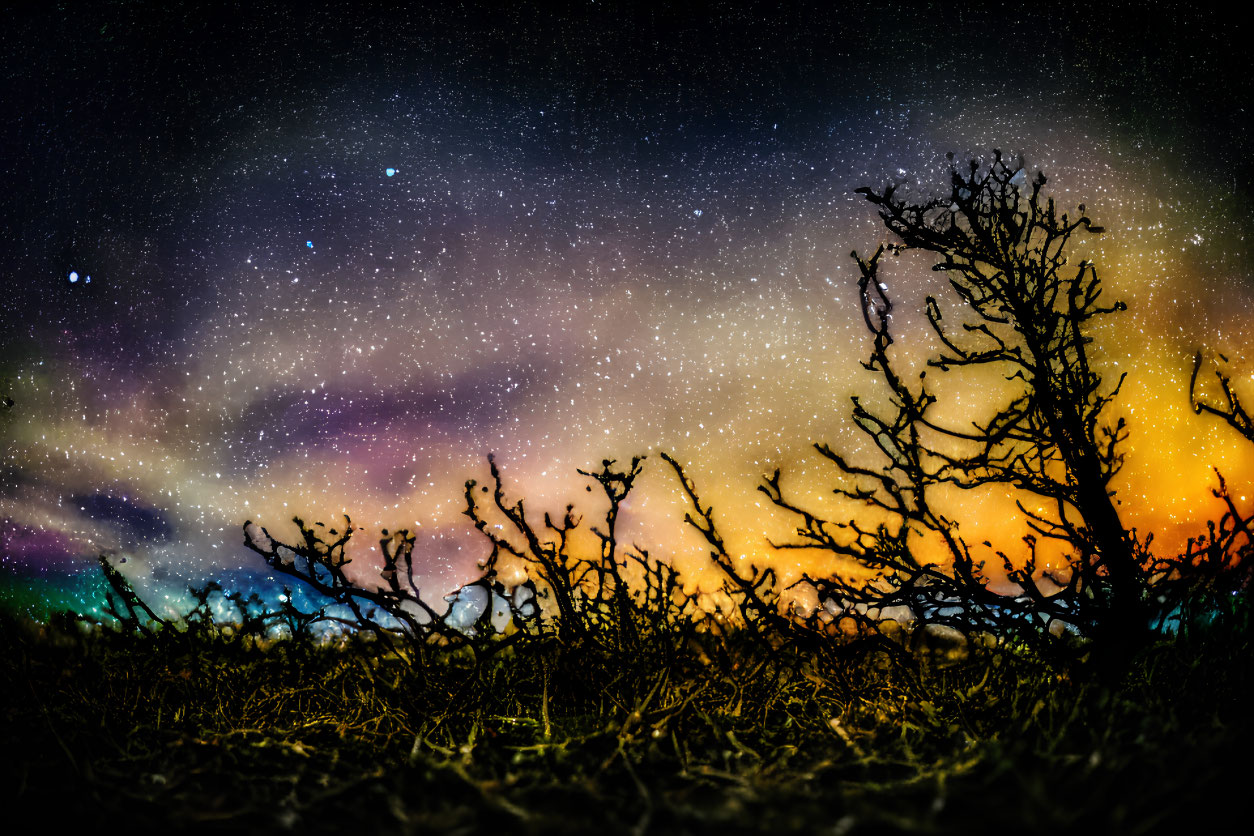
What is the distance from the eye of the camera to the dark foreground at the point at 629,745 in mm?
1497

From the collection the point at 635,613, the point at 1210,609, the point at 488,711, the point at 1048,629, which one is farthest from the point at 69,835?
the point at 1210,609

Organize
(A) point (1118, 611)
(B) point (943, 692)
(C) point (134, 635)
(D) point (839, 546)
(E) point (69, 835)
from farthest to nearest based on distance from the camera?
(C) point (134, 635) < (D) point (839, 546) < (B) point (943, 692) < (A) point (1118, 611) < (E) point (69, 835)

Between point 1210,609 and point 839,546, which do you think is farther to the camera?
point 839,546

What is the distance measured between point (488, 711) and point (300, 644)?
56.7 inches

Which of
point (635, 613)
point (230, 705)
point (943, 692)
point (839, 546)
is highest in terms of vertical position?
point (839, 546)

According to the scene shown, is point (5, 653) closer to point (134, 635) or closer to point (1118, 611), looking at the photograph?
point (134, 635)

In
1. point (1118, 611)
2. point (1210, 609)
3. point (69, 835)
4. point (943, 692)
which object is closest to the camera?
point (69, 835)

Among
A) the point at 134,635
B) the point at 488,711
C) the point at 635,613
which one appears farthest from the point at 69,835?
the point at 134,635

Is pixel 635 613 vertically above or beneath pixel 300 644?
above

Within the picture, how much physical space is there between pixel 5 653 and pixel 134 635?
0.74 m

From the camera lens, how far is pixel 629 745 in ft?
8.88

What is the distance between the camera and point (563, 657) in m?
3.87

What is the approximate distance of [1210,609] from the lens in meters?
2.81

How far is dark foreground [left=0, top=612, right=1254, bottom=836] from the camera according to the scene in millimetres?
1497
